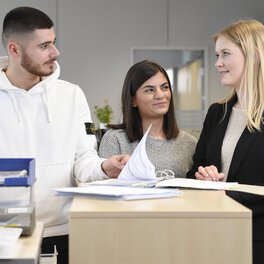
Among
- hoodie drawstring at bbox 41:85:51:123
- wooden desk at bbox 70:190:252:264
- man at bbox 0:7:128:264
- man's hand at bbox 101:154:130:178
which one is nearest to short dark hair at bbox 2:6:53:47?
man at bbox 0:7:128:264

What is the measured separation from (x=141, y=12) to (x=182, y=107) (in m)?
1.37

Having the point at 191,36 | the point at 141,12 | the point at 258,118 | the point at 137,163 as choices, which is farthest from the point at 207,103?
the point at 137,163

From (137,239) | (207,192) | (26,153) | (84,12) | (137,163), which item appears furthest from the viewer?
(84,12)

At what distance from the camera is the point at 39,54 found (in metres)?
2.06

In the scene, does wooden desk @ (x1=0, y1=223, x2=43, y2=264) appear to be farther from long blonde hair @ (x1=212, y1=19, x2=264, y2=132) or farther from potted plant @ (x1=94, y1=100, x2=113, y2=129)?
potted plant @ (x1=94, y1=100, x2=113, y2=129)

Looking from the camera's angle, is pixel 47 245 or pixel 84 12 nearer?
pixel 47 245

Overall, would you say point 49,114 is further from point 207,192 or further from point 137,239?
point 137,239

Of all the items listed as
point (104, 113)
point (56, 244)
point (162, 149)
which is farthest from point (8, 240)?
point (104, 113)

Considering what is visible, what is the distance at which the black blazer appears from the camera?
1.66 metres

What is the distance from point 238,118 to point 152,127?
0.52 metres

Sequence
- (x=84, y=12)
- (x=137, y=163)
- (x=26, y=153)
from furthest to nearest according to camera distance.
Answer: (x=84, y=12)
(x=26, y=153)
(x=137, y=163)

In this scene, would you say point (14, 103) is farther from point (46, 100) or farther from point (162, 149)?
point (162, 149)

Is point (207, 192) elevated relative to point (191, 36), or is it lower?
lower

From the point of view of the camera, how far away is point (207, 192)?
148 centimetres
